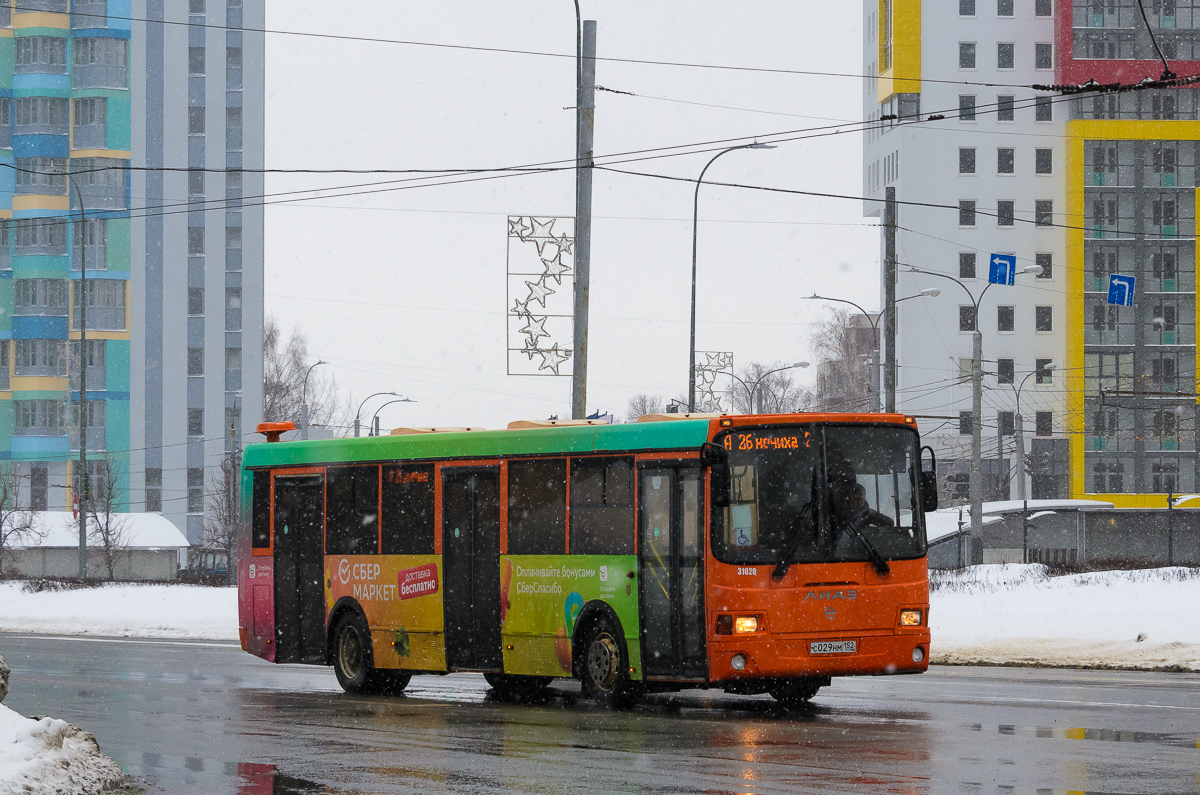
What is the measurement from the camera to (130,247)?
302 feet

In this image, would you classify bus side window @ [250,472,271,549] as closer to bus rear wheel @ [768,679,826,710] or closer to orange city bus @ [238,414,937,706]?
orange city bus @ [238,414,937,706]

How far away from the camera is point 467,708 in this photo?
16328 mm

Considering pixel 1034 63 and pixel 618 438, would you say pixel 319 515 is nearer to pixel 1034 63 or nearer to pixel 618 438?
pixel 618 438

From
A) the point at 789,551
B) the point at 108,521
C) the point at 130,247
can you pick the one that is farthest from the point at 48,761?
the point at 130,247

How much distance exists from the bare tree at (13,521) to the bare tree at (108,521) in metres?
2.46

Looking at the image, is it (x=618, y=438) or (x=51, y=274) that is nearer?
(x=618, y=438)

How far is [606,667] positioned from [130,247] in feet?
265

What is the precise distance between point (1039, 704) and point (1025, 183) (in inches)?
3311

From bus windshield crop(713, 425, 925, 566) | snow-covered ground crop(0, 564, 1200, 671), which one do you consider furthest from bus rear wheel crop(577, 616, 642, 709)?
snow-covered ground crop(0, 564, 1200, 671)

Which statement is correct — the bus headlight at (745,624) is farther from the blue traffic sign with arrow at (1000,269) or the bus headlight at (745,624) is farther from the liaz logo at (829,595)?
the blue traffic sign with arrow at (1000,269)

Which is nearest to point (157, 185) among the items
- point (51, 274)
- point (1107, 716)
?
point (51, 274)

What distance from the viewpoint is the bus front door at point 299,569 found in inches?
769

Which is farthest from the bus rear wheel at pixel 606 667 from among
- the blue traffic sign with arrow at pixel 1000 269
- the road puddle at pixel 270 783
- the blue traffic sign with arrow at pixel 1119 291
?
the blue traffic sign with arrow at pixel 1119 291

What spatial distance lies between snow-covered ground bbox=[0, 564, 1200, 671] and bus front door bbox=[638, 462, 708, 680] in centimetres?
833
